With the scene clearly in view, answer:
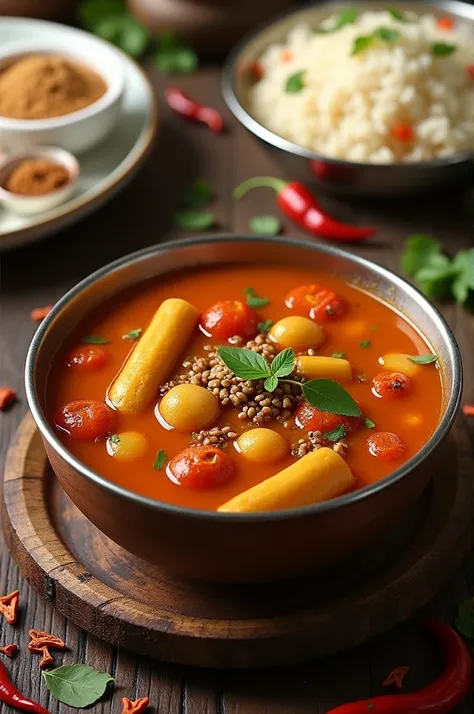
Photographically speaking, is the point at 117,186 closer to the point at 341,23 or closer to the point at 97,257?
the point at 97,257

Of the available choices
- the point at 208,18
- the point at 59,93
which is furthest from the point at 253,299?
the point at 208,18

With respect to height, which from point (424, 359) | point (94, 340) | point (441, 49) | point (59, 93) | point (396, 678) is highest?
point (441, 49)

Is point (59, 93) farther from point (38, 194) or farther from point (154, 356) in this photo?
point (154, 356)

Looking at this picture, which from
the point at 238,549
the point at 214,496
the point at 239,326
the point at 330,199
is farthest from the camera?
the point at 330,199

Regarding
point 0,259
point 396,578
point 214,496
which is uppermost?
point 214,496

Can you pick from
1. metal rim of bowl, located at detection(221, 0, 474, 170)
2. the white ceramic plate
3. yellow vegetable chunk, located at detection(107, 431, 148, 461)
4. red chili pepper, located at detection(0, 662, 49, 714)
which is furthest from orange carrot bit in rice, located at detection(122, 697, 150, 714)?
metal rim of bowl, located at detection(221, 0, 474, 170)

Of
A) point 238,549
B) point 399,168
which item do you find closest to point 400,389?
point 238,549

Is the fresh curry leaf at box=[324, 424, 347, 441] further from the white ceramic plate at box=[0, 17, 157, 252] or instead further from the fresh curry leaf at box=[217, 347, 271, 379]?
the white ceramic plate at box=[0, 17, 157, 252]

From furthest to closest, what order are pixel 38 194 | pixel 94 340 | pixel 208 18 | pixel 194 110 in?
pixel 208 18 < pixel 194 110 < pixel 38 194 < pixel 94 340
